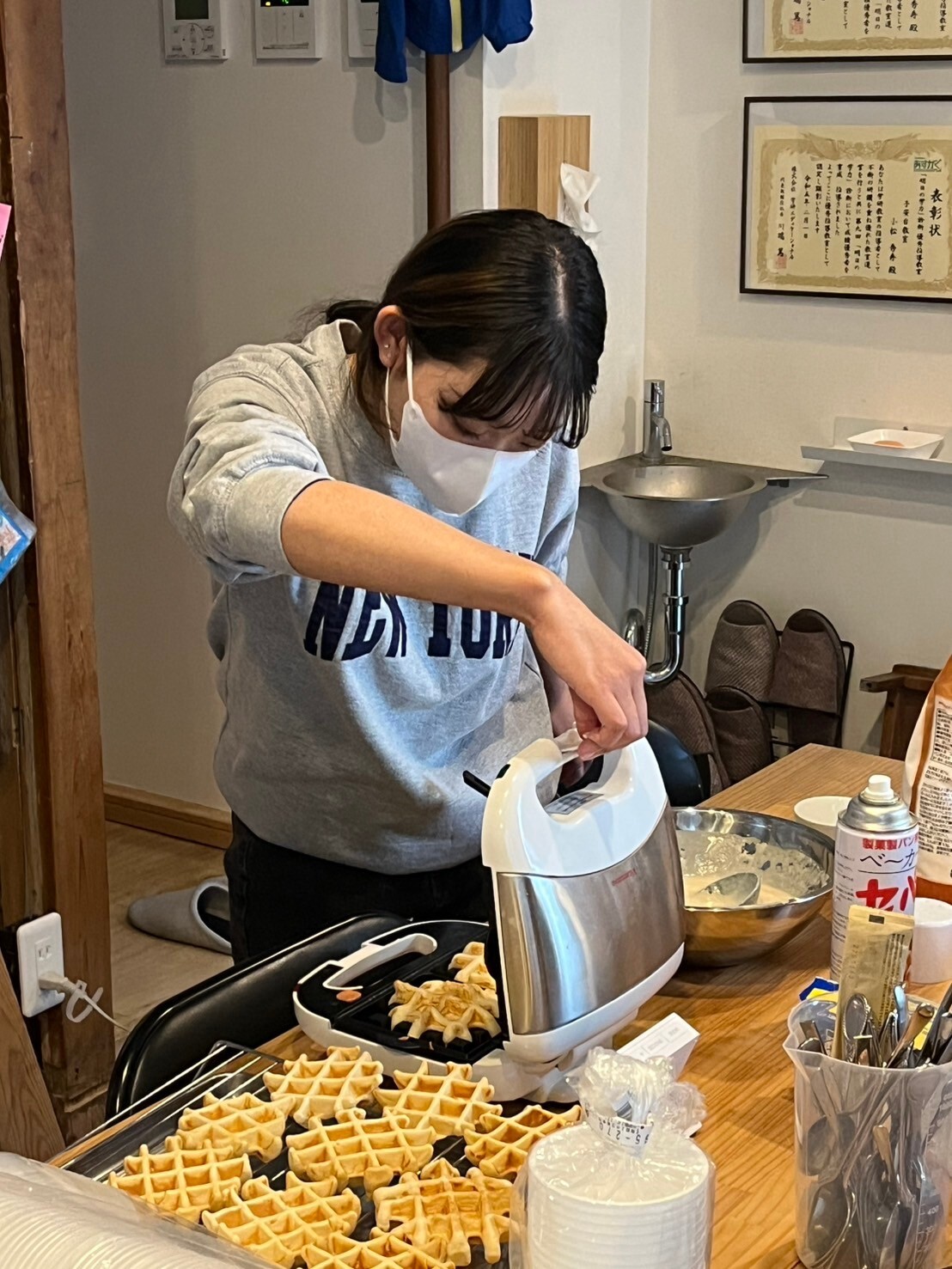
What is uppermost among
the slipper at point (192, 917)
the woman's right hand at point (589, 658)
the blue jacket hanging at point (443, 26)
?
the blue jacket hanging at point (443, 26)

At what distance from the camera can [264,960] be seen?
145 cm

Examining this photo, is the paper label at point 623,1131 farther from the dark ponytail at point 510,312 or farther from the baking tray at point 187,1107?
the dark ponytail at point 510,312

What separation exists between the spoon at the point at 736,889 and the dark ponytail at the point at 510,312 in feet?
1.57

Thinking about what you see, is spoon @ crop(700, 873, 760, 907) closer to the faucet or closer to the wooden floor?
the wooden floor

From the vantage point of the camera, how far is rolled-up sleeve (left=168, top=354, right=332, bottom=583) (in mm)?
1240

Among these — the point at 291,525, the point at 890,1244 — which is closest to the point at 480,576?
the point at 291,525

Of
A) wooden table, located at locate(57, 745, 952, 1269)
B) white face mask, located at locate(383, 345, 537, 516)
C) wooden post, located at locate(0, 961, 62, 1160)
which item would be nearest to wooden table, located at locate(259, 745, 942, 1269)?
wooden table, located at locate(57, 745, 952, 1269)

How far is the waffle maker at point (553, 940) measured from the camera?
45.3 inches

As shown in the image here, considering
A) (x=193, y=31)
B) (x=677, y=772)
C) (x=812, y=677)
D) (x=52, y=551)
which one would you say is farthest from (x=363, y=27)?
(x=677, y=772)

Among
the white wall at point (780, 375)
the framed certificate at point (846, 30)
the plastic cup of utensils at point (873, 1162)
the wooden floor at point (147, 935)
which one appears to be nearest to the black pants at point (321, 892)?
the plastic cup of utensils at point (873, 1162)

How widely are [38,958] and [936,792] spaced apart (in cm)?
158

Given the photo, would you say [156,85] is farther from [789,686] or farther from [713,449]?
[789,686]

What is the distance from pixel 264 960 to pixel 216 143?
233 cm

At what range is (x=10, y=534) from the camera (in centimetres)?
229
